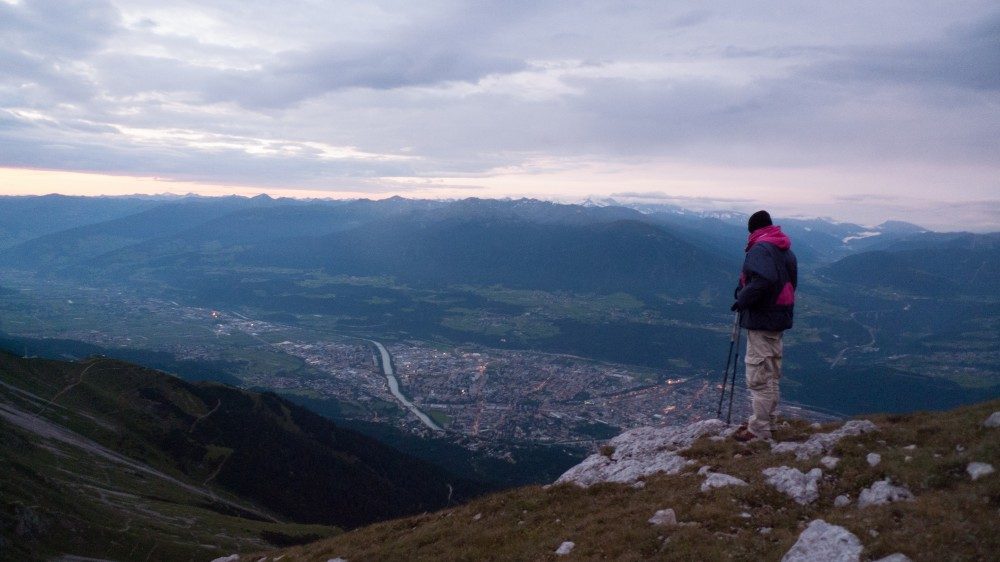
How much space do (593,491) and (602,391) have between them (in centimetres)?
18476

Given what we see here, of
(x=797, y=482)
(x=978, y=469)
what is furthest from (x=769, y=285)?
(x=978, y=469)

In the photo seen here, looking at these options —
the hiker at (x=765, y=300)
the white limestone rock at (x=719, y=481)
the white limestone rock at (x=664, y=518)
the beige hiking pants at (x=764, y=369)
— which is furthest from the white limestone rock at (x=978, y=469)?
the white limestone rock at (x=664, y=518)

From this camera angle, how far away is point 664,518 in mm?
14344

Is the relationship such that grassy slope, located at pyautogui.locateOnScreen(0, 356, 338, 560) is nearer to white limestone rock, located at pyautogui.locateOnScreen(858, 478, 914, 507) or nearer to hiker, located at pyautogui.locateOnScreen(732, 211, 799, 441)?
hiker, located at pyautogui.locateOnScreen(732, 211, 799, 441)

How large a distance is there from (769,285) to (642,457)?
9.11m

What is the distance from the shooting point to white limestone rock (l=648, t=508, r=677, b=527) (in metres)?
14.1

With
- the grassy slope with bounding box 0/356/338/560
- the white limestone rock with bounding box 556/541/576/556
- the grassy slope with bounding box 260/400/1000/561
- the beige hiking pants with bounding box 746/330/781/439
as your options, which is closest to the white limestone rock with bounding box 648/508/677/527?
the grassy slope with bounding box 260/400/1000/561

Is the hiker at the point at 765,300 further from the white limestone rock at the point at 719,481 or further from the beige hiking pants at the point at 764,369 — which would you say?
the white limestone rock at the point at 719,481

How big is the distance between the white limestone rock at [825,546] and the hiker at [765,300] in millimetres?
6383

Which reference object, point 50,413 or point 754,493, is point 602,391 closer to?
point 50,413

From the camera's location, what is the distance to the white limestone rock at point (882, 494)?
12750 mm

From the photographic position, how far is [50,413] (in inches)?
4178

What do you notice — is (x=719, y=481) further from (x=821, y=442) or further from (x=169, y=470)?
(x=169, y=470)

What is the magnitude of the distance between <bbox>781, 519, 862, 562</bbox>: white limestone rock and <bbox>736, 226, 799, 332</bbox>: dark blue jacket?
22.5ft
